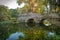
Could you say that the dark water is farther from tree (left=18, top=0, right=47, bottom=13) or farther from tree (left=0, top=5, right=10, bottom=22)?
tree (left=18, top=0, right=47, bottom=13)

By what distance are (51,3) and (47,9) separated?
0.11 meters

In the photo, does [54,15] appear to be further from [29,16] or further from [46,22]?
[29,16]

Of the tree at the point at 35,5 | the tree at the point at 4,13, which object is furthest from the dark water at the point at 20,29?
the tree at the point at 35,5

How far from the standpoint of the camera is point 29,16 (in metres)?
2.30

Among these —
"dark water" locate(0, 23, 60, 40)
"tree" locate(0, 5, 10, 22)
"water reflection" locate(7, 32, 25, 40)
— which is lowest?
"water reflection" locate(7, 32, 25, 40)

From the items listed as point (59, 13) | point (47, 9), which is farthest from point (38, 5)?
point (59, 13)

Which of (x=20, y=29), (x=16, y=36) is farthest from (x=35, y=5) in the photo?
(x=16, y=36)

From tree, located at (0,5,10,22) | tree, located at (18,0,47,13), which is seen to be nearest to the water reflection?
tree, located at (0,5,10,22)

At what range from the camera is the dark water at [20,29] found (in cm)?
225

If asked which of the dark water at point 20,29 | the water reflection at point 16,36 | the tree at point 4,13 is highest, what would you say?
the tree at point 4,13

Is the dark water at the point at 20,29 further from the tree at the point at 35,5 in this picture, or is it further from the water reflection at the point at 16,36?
the tree at the point at 35,5

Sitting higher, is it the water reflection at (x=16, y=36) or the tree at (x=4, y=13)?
the tree at (x=4, y=13)

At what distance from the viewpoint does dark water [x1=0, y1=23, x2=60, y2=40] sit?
2246 mm

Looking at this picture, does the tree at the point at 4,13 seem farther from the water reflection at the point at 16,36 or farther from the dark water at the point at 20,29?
the water reflection at the point at 16,36
